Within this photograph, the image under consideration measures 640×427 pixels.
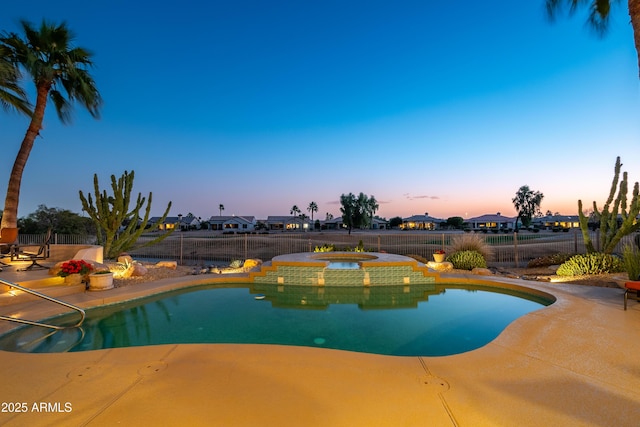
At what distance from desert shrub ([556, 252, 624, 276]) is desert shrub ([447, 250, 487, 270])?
2.57 meters

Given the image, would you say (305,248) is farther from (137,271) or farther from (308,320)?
(308,320)

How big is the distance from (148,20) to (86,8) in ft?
8.29

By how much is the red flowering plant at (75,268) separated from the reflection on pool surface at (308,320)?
2.01m

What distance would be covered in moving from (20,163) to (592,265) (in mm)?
20863

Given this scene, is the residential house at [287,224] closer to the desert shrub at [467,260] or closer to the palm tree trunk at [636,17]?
the desert shrub at [467,260]

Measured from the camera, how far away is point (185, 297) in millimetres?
7848

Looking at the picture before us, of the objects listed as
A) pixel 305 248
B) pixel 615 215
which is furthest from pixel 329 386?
pixel 305 248

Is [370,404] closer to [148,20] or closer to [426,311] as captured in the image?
[426,311]

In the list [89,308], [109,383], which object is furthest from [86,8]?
[109,383]

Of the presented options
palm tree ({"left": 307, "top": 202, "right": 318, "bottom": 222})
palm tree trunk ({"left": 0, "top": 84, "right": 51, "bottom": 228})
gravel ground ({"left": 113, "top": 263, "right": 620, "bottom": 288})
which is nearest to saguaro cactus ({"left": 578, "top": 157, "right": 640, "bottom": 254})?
gravel ground ({"left": 113, "top": 263, "right": 620, "bottom": 288})

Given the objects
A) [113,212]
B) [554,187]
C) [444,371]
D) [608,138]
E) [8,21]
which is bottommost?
[444,371]

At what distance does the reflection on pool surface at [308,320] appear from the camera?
4.79 m

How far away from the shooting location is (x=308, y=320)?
241 inches

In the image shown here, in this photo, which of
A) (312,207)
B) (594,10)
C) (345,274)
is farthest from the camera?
(312,207)
